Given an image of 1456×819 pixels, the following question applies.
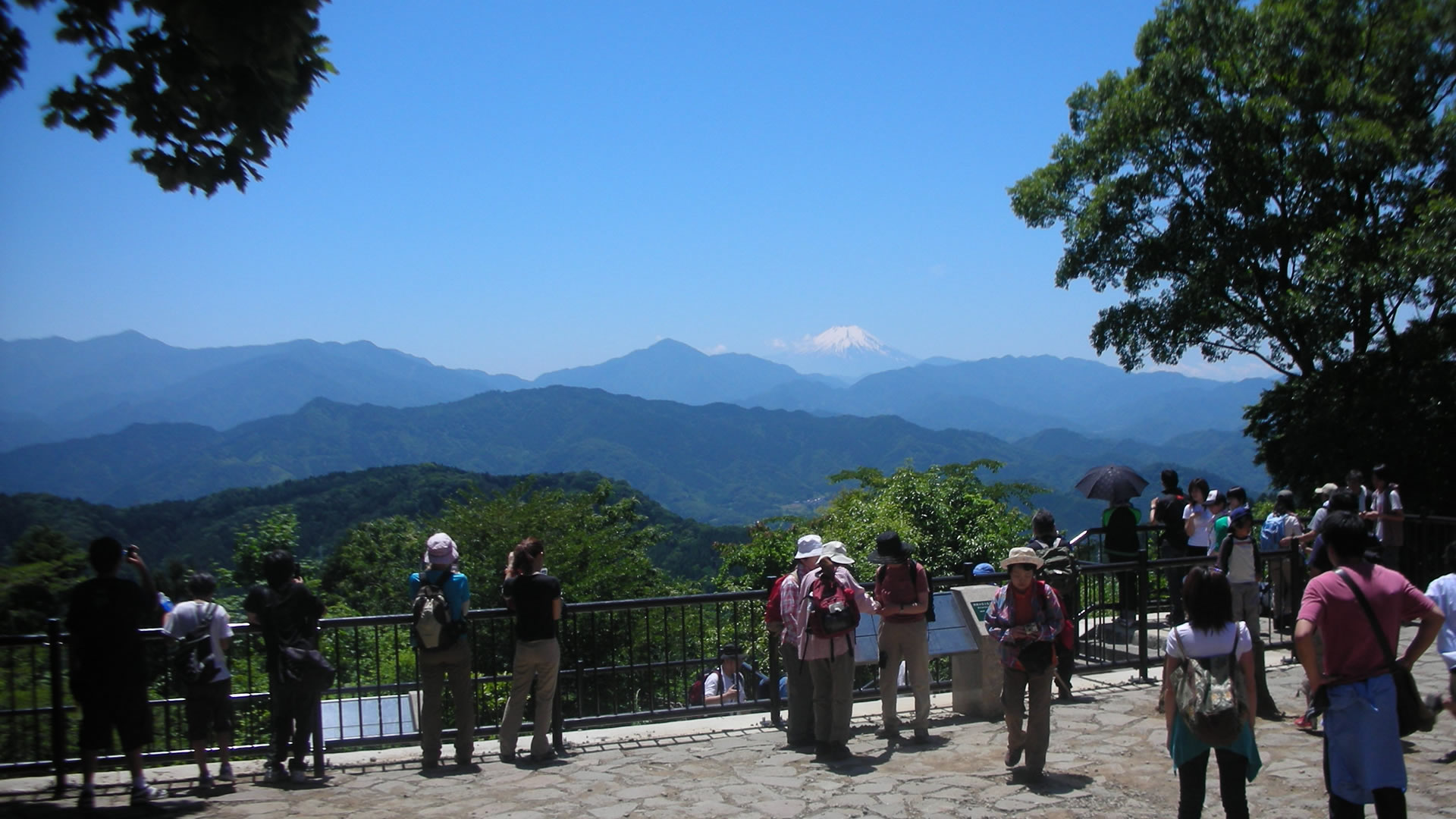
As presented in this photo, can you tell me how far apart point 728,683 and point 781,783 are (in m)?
4.84

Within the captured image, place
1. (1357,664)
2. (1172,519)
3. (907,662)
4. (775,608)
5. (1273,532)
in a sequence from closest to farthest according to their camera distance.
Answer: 1. (1357,664)
2. (907,662)
3. (775,608)
4. (1273,532)
5. (1172,519)

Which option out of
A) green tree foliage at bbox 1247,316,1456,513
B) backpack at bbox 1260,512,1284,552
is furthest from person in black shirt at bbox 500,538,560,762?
green tree foliage at bbox 1247,316,1456,513

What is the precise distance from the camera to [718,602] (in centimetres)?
897

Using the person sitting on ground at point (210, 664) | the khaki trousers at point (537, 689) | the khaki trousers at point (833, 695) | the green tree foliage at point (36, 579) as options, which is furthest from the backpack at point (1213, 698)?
the green tree foliage at point (36, 579)

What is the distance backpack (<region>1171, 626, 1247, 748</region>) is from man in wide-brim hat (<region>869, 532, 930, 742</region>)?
10.0 ft

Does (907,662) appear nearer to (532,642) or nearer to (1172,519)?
(532,642)

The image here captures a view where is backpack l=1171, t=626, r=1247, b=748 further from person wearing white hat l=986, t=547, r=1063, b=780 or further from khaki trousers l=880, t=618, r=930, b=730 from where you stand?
khaki trousers l=880, t=618, r=930, b=730

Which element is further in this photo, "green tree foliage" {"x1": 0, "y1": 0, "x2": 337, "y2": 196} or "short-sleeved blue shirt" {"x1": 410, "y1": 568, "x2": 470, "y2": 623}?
"short-sleeved blue shirt" {"x1": 410, "y1": 568, "x2": 470, "y2": 623}

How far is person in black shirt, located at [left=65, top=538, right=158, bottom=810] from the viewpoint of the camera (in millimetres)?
6789

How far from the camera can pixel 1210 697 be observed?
498 centimetres

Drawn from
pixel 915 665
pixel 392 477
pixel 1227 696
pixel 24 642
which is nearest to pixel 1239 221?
pixel 915 665

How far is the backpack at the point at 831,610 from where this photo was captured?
7.61 m

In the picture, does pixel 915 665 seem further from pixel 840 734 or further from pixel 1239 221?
pixel 1239 221

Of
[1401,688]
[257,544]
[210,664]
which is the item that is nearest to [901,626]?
[1401,688]
